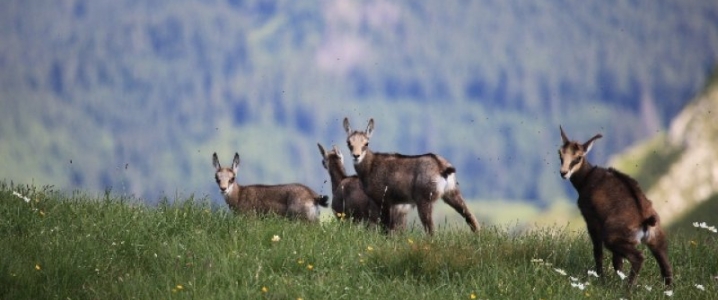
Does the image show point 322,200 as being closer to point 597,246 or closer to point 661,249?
point 597,246

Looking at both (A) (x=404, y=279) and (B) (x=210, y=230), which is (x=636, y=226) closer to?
(A) (x=404, y=279)

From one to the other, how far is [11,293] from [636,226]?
643 centimetres

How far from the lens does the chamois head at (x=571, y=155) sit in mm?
12375

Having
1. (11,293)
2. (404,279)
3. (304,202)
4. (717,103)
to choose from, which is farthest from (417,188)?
(717,103)

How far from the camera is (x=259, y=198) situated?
16.9m

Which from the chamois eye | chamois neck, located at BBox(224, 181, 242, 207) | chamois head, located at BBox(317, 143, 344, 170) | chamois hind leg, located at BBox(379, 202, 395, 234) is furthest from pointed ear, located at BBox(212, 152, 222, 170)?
the chamois eye

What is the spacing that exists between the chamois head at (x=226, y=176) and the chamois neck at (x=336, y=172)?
59.0 inches

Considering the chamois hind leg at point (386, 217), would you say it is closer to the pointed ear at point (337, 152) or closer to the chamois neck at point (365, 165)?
the chamois neck at point (365, 165)

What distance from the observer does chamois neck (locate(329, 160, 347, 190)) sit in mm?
17281

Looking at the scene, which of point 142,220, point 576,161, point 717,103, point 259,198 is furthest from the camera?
point 717,103

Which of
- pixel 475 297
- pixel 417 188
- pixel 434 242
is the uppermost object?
pixel 417 188

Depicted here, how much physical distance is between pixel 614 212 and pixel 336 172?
6.34m

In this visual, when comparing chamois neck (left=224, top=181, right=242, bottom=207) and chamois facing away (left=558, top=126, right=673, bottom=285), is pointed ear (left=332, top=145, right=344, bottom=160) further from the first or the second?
chamois facing away (left=558, top=126, right=673, bottom=285)

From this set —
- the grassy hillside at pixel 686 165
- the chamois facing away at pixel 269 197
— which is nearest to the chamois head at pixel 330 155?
the chamois facing away at pixel 269 197
